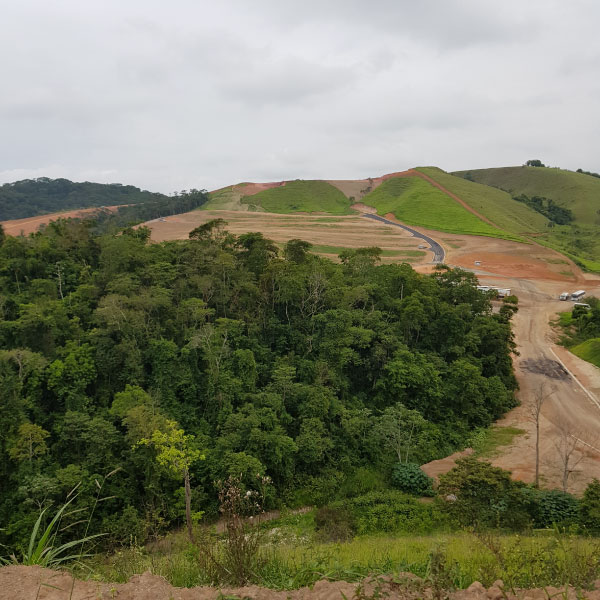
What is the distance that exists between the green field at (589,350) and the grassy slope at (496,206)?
4874 centimetres

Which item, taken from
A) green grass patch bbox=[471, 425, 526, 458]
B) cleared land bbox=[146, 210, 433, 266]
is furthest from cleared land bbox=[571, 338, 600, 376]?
cleared land bbox=[146, 210, 433, 266]

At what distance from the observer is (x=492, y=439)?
758 inches

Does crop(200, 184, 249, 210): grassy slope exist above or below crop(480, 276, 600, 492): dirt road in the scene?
above

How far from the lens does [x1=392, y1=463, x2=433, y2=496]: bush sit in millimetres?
15238

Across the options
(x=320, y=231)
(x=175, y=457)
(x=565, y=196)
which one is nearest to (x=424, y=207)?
(x=320, y=231)

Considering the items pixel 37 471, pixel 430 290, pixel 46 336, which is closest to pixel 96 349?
pixel 46 336

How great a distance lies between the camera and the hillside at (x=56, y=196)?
105537 millimetres

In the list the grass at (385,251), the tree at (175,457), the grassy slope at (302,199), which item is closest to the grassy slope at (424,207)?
the grassy slope at (302,199)

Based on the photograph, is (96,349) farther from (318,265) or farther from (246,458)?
(318,265)

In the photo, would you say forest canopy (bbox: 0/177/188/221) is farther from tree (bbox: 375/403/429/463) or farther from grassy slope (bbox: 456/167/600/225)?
grassy slope (bbox: 456/167/600/225)

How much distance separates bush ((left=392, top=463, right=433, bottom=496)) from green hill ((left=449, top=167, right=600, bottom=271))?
50.0m

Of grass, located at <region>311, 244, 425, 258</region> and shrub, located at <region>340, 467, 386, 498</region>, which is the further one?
grass, located at <region>311, 244, 425, 258</region>

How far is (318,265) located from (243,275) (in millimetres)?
5001

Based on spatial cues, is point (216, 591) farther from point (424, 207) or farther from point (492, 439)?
point (424, 207)
